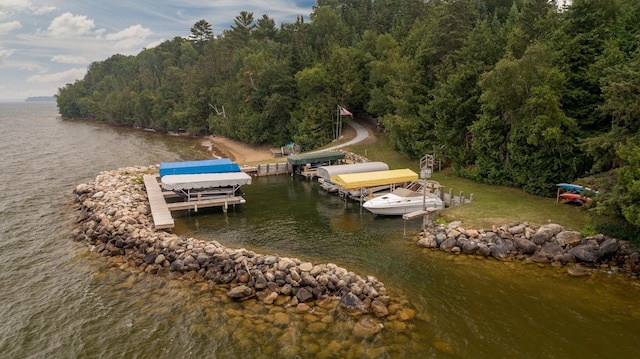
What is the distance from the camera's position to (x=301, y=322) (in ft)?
59.1

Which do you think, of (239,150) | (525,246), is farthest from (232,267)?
(239,150)

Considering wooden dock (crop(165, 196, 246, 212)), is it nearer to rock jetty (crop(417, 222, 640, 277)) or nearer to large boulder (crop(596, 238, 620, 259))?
rock jetty (crop(417, 222, 640, 277))

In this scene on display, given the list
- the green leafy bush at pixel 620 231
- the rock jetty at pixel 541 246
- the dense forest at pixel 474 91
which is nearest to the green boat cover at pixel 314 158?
the dense forest at pixel 474 91

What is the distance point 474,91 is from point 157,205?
30.3 m

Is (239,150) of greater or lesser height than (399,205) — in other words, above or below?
above

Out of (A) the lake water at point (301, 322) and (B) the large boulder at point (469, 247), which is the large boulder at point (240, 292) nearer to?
(A) the lake water at point (301, 322)

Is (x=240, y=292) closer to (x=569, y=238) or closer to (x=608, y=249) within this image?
(x=569, y=238)

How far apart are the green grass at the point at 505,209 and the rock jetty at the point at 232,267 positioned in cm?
1088

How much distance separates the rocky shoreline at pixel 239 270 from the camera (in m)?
19.3

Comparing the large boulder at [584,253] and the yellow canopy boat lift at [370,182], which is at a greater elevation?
the yellow canopy boat lift at [370,182]

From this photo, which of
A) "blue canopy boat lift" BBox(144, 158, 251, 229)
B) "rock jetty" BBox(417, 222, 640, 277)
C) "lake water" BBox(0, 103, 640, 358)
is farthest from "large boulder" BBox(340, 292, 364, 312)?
"blue canopy boat lift" BBox(144, 158, 251, 229)

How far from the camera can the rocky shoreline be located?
1931 cm

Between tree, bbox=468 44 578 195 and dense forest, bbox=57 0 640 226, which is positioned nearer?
dense forest, bbox=57 0 640 226

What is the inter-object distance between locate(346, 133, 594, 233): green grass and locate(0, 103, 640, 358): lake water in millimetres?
3683
